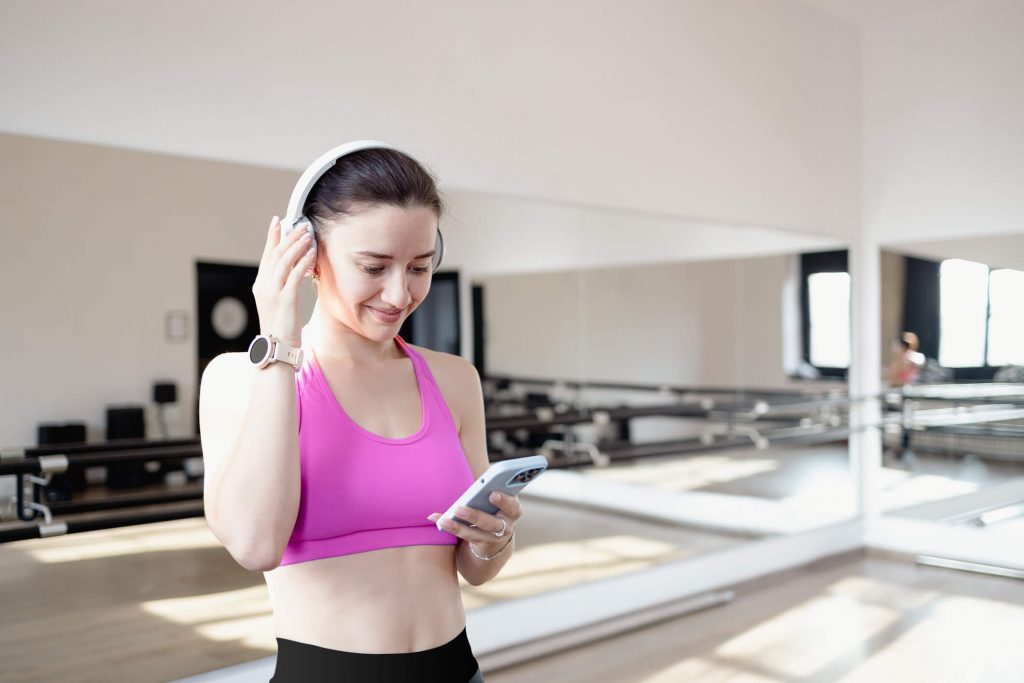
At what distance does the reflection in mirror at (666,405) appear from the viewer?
401 cm

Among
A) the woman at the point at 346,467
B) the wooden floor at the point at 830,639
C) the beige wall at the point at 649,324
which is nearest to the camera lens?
the woman at the point at 346,467

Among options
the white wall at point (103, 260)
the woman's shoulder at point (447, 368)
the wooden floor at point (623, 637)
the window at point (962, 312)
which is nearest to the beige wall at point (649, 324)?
the wooden floor at point (623, 637)

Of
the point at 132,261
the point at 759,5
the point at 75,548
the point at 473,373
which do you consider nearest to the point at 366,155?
the point at 473,373

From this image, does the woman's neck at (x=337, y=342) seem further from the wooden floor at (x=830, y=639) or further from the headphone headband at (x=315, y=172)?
the wooden floor at (x=830, y=639)

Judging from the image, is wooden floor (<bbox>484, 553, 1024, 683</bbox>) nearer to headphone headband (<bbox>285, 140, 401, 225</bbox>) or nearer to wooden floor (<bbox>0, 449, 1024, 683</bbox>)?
wooden floor (<bbox>0, 449, 1024, 683</bbox>)

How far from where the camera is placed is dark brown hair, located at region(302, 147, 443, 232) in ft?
3.86

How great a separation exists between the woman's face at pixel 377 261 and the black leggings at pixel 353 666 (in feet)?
1.37

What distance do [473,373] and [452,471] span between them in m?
0.22

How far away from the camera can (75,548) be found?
2705 millimetres

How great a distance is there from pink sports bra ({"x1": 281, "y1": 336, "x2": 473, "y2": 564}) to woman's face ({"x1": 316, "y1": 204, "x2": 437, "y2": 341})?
11cm

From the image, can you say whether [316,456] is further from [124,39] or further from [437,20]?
[437,20]

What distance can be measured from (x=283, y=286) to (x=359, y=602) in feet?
1.36

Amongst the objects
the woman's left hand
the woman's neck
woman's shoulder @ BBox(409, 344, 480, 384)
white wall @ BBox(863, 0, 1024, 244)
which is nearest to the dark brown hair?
the woman's neck

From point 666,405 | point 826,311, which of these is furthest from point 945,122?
point 666,405
